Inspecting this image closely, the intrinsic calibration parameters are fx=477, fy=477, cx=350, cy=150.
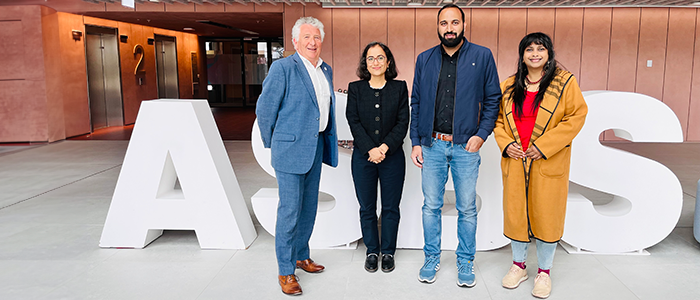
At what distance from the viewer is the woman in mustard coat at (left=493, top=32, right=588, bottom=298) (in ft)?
8.47

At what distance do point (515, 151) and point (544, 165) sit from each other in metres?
0.17

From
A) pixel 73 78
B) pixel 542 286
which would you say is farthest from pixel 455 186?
pixel 73 78

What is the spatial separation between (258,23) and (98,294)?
10.2 metres

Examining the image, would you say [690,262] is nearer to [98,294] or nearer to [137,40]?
[98,294]

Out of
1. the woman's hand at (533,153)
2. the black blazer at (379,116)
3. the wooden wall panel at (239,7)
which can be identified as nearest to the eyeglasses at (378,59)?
the black blazer at (379,116)

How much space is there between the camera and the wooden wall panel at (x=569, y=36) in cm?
931

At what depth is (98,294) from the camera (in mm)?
2773

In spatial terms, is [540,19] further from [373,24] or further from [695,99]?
[695,99]

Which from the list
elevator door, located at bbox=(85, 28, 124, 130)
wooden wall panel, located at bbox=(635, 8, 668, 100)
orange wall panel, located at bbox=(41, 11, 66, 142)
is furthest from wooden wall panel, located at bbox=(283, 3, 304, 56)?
wooden wall panel, located at bbox=(635, 8, 668, 100)

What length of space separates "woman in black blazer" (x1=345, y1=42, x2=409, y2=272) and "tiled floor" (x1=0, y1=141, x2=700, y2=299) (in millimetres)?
340

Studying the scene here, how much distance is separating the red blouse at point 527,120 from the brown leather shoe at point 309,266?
147 centimetres

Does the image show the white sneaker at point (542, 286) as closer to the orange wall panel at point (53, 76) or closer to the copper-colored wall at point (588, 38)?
the copper-colored wall at point (588, 38)

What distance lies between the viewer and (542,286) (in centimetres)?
273

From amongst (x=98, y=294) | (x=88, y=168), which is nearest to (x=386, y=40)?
(x=88, y=168)
